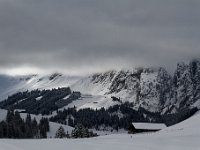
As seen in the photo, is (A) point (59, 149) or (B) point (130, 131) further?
(B) point (130, 131)

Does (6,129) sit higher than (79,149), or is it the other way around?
(6,129)

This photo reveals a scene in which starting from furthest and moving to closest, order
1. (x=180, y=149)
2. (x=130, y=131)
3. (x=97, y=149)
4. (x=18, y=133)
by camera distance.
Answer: (x=18, y=133)
(x=130, y=131)
(x=97, y=149)
(x=180, y=149)

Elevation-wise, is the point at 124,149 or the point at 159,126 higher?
the point at 159,126

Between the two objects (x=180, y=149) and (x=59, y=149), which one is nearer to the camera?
(x=180, y=149)

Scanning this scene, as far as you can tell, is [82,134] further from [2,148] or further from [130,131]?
[2,148]

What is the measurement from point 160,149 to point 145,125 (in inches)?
4706

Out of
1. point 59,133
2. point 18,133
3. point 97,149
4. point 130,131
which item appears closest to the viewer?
point 97,149

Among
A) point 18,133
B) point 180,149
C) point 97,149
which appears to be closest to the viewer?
point 180,149

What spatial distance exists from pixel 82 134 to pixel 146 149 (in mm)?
117071

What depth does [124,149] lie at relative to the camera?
40.5m

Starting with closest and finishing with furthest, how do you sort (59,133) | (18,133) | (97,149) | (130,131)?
(97,149) → (130,131) → (59,133) → (18,133)

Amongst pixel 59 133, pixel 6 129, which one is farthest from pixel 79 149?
pixel 6 129

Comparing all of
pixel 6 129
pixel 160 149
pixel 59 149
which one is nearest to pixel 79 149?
pixel 59 149

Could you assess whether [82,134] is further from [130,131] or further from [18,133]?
[18,133]
